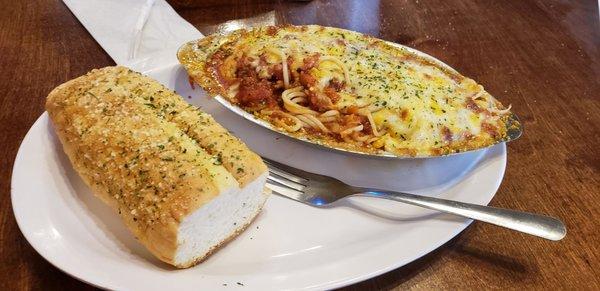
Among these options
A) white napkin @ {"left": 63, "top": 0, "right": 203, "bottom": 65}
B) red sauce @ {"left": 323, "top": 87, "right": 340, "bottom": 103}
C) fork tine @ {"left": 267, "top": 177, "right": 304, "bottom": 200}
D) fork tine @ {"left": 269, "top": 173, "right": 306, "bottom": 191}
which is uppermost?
red sauce @ {"left": 323, "top": 87, "right": 340, "bottom": 103}

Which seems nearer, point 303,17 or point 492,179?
Result: point 492,179

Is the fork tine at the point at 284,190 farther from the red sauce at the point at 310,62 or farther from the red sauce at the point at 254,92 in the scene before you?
the red sauce at the point at 310,62

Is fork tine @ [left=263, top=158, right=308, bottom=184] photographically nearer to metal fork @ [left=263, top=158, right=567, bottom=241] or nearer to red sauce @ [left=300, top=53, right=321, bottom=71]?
metal fork @ [left=263, top=158, right=567, bottom=241]

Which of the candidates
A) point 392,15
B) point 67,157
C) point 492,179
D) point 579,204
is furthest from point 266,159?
point 392,15

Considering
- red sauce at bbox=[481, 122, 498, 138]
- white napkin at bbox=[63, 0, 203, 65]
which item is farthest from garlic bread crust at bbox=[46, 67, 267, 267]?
red sauce at bbox=[481, 122, 498, 138]

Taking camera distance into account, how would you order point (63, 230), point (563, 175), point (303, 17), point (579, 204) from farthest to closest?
point (303, 17) → point (563, 175) → point (579, 204) → point (63, 230)

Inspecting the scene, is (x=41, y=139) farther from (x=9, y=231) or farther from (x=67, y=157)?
(x=9, y=231)

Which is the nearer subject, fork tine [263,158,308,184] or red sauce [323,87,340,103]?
fork tine [263,158,308,184]
